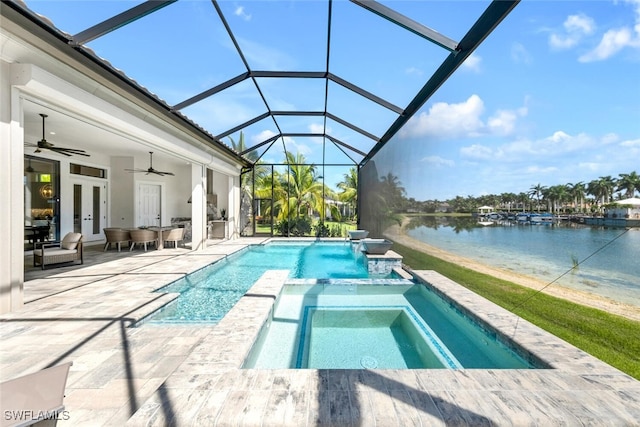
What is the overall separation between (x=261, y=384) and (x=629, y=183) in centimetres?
372

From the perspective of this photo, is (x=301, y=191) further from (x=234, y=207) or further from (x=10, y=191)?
(x=10, y=191)

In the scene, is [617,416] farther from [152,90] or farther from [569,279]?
[152,90]

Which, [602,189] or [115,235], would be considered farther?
[115,235]

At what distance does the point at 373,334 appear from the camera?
156 inches

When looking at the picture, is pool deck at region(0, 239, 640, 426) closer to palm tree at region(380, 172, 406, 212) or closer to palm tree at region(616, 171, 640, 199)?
palm tree at region(616, 171, 640, 199)

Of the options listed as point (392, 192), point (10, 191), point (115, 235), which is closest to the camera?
point (10, 191)

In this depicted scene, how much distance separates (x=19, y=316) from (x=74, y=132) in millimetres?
5444

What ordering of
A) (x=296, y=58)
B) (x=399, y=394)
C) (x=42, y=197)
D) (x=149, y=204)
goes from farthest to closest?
1. (x=149, y=204)
2. (x=42, y=197)
3. (x=296, y=58)
4. (x=399, y=394)

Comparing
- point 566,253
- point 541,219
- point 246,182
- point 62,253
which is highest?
point 246,182

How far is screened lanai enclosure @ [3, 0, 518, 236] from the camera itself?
13.1 ft

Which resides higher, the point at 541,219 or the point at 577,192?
the point at 577,192

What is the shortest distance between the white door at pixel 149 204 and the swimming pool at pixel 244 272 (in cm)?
444

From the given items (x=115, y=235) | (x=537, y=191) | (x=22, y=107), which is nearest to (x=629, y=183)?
(x=537, y=191)

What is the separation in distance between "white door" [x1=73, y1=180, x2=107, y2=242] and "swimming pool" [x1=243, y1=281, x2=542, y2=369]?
28.9 ft
